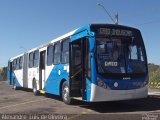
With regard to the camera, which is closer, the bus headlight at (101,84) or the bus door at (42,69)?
the bus headlight at (101,84)

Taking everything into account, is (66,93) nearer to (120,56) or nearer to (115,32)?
(120,56)

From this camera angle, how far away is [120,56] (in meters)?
13.6

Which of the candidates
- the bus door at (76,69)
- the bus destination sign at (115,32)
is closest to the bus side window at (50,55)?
the bus door at (76,69)

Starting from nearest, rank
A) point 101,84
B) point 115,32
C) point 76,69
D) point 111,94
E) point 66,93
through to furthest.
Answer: point 101,84
point 111,94
point 115,32
point 76,69
point 66,93

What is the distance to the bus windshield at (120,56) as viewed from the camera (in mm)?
13281

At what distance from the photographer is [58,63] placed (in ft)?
56.5

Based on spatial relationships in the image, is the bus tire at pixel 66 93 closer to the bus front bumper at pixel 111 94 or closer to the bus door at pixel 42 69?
the bus front bumper at pixel 111 94

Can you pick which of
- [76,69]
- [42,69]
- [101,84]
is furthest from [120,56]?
[42,69]

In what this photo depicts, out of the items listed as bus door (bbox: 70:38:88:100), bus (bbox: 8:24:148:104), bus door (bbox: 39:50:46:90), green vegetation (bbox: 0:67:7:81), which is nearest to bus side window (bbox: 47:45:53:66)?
bus door (bbox: 39:50:46:90)

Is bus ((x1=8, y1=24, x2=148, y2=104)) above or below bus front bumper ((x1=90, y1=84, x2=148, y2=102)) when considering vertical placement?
above

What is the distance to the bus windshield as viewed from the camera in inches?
523

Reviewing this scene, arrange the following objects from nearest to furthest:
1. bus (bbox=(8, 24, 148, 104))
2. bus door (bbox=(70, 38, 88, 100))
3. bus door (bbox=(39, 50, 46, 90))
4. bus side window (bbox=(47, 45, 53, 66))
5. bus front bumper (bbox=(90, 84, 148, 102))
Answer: bus front bumper (bbox=(90, 84, 148, 102)), bus (bbox=(8, 24, 148, 104)), bus door (bbox=(70, 38, 88, 100)), bus side window (bbox=(47, 45, 53, 66)), bus door (bbox=(39, 50, 46, 90))

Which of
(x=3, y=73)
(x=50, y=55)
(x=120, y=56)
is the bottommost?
(x=120, y=56)

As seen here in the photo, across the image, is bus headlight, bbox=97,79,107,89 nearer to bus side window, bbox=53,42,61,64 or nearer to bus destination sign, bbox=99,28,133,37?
bus destination sign, bbox=99,28,133,37
